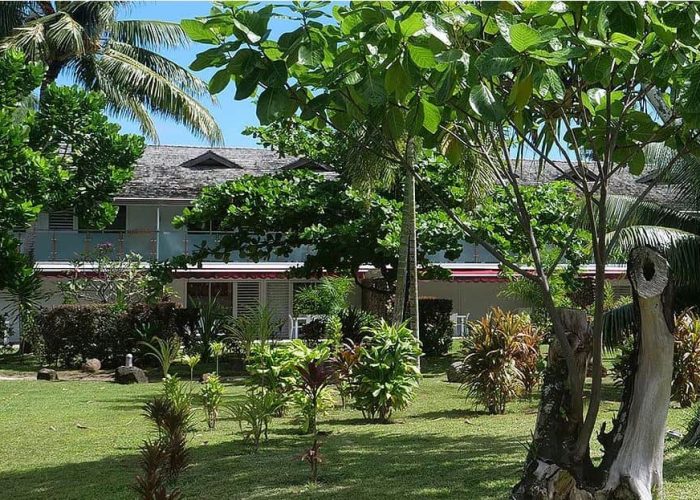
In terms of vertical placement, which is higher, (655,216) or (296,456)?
(655,216)

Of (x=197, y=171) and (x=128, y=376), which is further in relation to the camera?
(x=197, y=171)

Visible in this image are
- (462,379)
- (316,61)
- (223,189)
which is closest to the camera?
(316,61)

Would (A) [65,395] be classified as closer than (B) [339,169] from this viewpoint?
Yes

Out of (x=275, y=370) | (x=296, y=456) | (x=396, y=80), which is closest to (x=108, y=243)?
(x=275, y=370)

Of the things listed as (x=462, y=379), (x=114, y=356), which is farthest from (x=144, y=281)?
(x=462, y=379)

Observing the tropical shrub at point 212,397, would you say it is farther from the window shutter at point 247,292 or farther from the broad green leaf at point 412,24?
the window shutter at point 247,292

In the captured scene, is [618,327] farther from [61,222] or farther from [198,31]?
[61,222]

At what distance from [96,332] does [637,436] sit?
16.3m

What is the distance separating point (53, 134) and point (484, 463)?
40.7ft

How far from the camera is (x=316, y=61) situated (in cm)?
450

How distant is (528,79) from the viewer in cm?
409

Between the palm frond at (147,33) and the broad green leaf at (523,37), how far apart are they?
22.4m

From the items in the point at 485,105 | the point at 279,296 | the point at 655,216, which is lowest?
the point at 485,105

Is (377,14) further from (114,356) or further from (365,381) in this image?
(114,356)
